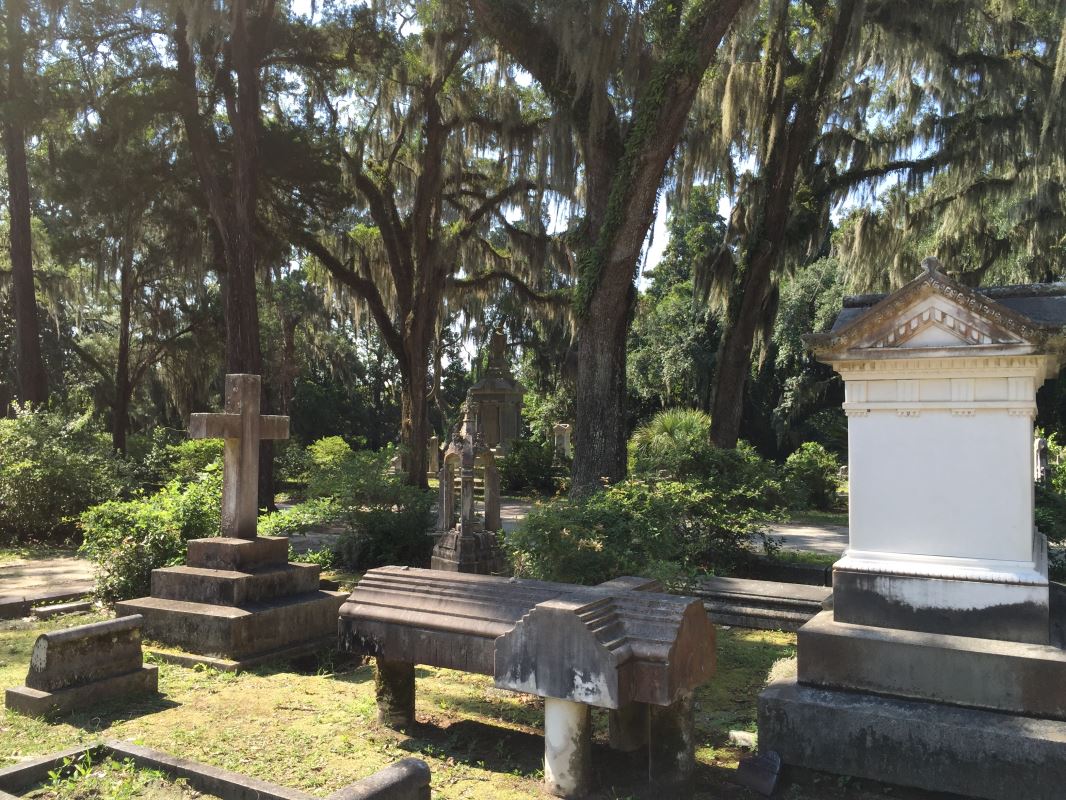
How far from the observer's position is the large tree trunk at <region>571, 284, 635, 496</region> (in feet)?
33.2

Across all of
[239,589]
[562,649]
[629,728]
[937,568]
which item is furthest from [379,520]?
[937,568]

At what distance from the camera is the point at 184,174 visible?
15.5 m

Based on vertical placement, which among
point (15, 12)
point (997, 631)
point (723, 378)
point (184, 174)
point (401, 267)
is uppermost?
point (15, 12)

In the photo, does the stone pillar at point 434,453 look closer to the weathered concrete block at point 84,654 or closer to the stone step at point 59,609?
the stone step at point 59,609

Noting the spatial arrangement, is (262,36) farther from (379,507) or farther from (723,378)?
(723,378)

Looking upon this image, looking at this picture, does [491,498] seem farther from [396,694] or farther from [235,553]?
[396,694]

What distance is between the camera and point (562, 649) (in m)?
3.64

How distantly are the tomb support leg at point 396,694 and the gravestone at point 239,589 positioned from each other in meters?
1.84

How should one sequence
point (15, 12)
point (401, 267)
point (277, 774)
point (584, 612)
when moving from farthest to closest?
1. point (401, 267)
2. point (15, 12)
3. point (277, 774)
4. point (584, 612)

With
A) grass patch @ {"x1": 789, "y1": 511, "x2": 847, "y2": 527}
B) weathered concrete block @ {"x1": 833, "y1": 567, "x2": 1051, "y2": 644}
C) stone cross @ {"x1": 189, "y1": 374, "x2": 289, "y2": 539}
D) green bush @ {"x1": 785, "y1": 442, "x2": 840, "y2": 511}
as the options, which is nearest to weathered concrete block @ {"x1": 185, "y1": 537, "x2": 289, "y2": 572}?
stone cross @ {"x1": 189, "y1": 374, "x2": 289, "y2": 539}

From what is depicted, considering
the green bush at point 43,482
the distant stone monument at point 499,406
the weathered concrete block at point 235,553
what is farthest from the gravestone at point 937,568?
the distant stone monument at point 499,406

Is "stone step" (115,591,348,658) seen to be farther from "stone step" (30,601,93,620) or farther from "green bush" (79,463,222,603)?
"stone step" (30,601,93,620)

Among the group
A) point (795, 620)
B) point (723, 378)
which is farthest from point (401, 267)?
point (795, 620)

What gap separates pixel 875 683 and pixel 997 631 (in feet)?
2.12
